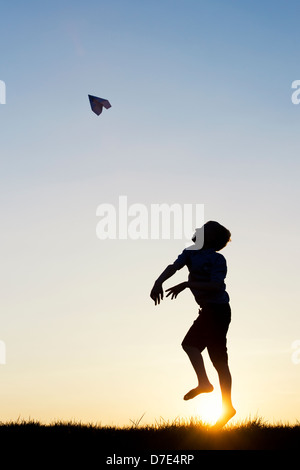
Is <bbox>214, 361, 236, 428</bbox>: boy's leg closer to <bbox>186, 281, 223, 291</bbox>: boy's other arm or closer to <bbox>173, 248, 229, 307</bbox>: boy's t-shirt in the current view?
<bbox>173, 248, 229, 307</bbox>: boy's t-shirt

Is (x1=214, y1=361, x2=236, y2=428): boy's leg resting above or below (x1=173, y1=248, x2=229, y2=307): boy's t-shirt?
below

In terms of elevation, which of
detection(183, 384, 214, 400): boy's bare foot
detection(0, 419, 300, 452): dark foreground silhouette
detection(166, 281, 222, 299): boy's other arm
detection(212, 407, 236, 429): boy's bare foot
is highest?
detection(166, 281, 222, 299): boy's other arm

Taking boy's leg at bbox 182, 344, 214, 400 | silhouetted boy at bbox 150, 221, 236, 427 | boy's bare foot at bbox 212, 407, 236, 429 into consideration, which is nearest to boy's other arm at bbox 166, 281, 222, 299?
silhouetted boy at bbox 150, 221, 236, 427

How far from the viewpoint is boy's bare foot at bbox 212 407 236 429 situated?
8.57 metres

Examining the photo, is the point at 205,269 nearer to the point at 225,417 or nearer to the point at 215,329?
the point at 215,329

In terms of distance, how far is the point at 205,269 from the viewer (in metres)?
8.70

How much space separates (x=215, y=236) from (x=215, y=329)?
1253 mm

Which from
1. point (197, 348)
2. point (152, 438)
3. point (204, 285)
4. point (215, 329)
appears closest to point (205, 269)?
point (204, 285)

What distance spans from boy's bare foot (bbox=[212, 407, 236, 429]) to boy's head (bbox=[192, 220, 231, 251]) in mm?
2160

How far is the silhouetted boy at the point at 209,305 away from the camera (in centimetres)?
870

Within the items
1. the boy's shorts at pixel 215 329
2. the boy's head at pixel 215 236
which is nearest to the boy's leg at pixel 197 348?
the boy's shorts at pixel 215 329

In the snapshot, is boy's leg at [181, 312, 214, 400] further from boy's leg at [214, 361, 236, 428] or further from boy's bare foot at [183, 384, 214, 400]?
boy's leg at [214, 361, 236, 428]

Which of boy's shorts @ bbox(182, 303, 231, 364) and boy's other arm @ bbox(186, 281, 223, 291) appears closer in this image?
boy's other arm @ bbox(186, 281, 223, 291)
